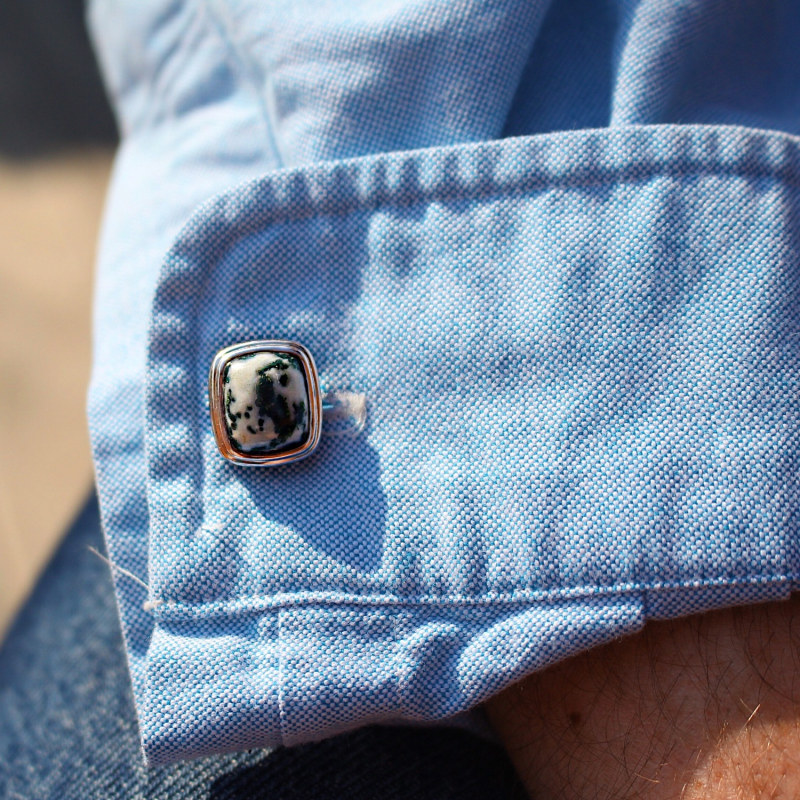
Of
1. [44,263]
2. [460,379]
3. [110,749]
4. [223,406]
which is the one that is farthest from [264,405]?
[44,263]

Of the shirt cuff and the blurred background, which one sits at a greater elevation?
the shirt cuff

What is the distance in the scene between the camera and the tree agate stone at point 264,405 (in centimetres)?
49

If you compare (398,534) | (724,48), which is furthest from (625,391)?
(724,48)

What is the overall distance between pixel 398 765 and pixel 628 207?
440 millimetres

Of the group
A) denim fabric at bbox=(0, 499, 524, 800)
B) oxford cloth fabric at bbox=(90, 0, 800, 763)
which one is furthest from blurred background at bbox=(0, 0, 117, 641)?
oxford cloth fabric at bbox=(90, 0, 800, 763)

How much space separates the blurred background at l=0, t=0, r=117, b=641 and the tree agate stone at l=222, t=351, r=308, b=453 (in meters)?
1.09

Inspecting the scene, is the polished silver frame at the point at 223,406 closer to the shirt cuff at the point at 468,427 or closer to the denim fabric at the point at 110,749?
the shirt cuff at the point at 468,427

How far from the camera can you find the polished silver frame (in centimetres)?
50

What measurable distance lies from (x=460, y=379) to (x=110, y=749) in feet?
1.48

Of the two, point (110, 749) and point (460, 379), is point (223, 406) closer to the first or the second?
point (460, 379)

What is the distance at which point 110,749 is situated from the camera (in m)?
0.65

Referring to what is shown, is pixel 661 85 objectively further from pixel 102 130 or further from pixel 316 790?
pixel 102 130

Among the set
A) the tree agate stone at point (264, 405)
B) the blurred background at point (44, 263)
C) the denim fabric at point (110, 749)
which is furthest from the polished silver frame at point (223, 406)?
the blurred background at point (44, 263)

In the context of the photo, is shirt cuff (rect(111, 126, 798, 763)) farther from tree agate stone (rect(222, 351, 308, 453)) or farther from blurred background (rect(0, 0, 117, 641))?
blurred background (rect(0, 0, 117, 641))
